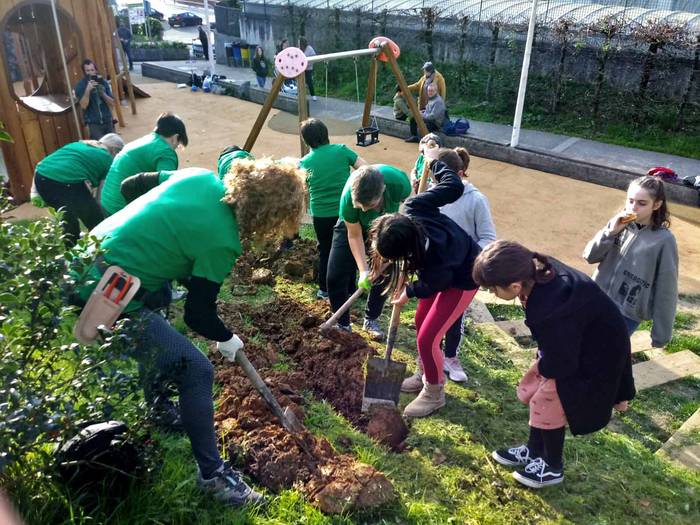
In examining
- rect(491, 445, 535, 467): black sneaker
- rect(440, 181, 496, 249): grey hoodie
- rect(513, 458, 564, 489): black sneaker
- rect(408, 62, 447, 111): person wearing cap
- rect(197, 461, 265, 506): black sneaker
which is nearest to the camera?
rect(197, 461, 265, 506): black sneaker

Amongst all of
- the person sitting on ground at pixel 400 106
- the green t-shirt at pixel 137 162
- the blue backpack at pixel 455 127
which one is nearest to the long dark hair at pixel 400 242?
the green t-shirt at pixel 137 162

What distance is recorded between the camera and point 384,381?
3.66 m

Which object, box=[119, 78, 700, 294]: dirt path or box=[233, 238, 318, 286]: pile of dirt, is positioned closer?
box=[233, 238, 318, 286]: pile of dirt

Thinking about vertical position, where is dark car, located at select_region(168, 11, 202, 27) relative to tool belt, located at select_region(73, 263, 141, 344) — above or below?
below

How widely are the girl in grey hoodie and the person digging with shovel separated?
3.11 feet

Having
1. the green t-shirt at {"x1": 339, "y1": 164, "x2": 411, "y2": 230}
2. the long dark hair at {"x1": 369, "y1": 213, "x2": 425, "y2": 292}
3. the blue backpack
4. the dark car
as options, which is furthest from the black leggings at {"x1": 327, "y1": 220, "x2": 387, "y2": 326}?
the dark car

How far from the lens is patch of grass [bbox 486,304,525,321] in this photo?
5.24 meters

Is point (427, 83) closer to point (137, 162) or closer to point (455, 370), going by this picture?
point (137, 162)

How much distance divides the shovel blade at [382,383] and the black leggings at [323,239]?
141 centimetres

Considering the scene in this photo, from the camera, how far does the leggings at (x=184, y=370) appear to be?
2.36 meters

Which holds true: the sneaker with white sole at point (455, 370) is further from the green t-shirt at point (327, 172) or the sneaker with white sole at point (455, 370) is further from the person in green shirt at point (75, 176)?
the person in green shirt at point (75, 176)

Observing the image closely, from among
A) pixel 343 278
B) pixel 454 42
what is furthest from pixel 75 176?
pixel 454 42

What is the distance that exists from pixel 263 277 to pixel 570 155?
658cm

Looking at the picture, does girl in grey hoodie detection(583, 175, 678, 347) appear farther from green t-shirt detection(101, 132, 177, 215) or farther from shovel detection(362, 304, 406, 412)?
green t-shirt detection(101, 132, 177, 215)
